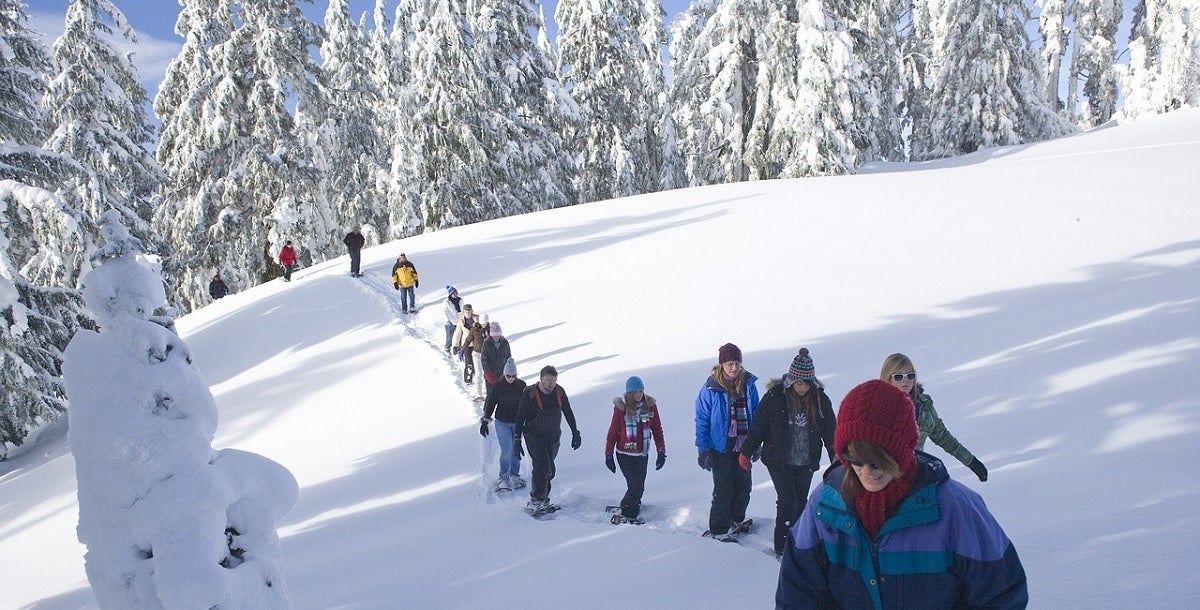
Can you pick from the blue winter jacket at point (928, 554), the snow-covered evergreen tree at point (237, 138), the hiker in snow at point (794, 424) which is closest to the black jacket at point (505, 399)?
the hiker in snow at point (794, 424)

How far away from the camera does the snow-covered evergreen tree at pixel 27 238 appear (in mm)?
10484

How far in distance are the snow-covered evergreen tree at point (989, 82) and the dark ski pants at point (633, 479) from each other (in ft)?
92.4

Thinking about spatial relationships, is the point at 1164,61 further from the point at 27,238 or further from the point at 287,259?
the point at 27,238

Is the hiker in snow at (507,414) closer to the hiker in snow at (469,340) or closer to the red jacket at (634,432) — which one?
the red jacket at (634,432)

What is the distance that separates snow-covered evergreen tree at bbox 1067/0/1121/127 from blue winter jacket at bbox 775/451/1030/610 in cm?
4163

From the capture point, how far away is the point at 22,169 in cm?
1128

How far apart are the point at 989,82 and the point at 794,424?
28.9 meters

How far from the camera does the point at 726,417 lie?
18.2ft

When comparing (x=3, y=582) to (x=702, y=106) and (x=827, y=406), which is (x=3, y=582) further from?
(x=702, y=106)

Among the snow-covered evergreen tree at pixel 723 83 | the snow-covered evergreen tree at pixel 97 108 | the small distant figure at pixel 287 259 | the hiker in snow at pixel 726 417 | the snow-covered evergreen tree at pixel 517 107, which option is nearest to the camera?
the hiker in snow at pixel 726 417

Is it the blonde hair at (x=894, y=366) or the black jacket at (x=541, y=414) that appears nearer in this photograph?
the blonde hair at (x=894, y=366)

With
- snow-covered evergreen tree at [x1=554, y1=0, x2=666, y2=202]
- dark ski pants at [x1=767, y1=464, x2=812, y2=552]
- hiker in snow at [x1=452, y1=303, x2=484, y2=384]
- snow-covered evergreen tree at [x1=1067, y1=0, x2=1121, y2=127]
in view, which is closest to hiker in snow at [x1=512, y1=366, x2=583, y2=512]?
dark ski pants at [x1=767, y1=464, x2=812, y2=552]

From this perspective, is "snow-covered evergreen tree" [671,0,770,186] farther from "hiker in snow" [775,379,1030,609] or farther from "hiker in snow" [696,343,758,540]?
"hiker in snow" [775,379,1030,609]

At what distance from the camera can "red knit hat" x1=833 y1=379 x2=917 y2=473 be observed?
1.95 metres
